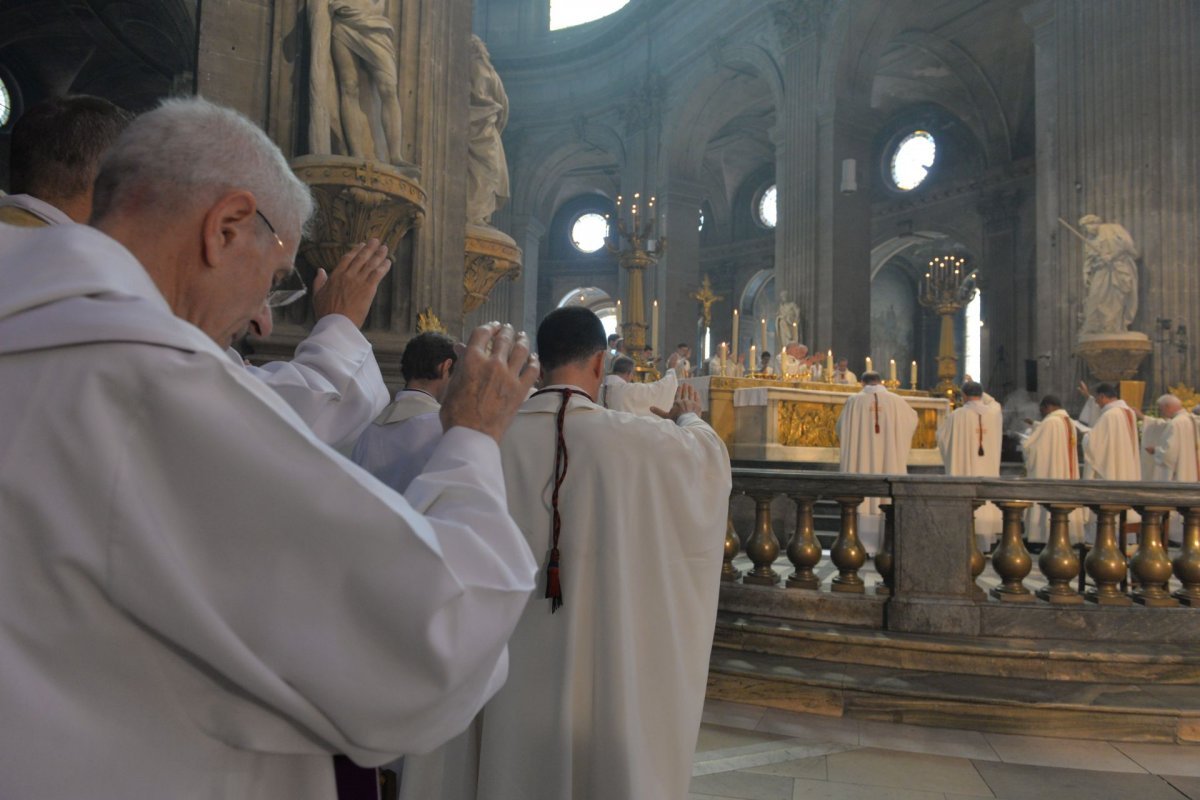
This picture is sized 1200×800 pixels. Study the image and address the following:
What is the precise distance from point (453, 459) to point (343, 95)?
581cm

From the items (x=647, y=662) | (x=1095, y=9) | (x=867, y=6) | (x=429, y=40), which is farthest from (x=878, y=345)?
(x=647, y=662)

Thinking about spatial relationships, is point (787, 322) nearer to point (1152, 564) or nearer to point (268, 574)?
point (1152, 564)

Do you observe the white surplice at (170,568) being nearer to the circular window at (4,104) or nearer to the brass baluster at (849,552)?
the brass baluster at (849,552)

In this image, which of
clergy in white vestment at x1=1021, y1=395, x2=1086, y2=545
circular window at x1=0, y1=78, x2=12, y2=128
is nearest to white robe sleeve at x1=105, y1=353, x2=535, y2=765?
clergy in white vestment at x1=1021, y1=395, x2=1086, y2=545

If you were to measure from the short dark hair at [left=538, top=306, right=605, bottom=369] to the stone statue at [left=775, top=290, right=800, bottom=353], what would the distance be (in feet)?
52.3

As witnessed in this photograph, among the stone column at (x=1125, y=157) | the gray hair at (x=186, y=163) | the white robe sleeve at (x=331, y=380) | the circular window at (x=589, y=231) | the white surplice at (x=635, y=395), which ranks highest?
the circular window at (x=589, y=231)

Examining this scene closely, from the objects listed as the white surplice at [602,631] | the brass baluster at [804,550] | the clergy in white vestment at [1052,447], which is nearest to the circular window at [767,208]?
the clergy in white vestment at [1052,447]

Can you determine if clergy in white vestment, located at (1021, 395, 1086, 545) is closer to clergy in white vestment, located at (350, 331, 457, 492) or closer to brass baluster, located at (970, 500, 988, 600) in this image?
brass baluster, located at (970, 500, 988, 600)

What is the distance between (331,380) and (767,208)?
31.3m

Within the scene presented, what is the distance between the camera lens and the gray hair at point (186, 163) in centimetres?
100

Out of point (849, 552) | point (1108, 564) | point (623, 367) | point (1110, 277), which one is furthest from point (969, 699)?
point (1110, 277)

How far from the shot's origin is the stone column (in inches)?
516

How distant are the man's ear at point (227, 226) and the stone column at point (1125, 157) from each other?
1503cm

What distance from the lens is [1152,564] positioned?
454 cm
